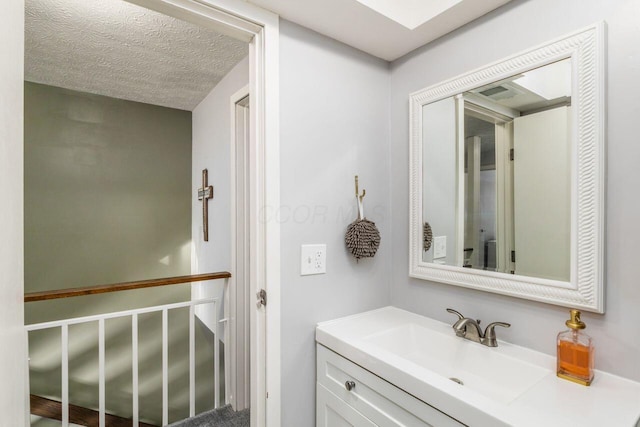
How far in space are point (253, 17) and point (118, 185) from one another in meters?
2.52

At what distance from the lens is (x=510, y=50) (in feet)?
3.77

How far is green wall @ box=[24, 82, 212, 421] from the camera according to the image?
2686mm

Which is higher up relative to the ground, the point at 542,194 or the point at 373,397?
the point at 542,194

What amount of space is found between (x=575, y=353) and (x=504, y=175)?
60cm

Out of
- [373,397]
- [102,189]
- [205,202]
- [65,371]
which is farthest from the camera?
[102,189]

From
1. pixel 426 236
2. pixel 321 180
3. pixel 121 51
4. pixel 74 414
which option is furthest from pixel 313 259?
pixel 74 414

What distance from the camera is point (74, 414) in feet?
8.83

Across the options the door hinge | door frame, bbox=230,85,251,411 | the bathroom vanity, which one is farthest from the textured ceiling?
the bathroom vanity

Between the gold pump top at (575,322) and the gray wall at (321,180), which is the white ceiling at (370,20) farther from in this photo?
the gold pump top at (575,322)

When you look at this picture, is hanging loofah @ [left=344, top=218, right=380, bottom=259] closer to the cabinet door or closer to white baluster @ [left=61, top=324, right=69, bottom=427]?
the cabinet door

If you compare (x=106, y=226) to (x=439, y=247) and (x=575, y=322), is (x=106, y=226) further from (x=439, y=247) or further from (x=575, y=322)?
(x=575, y=322)

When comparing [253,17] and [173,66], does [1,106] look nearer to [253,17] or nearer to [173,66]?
[253,17]

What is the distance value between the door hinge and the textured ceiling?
1.56 metres

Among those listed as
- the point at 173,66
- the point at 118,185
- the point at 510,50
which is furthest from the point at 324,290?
the point at 118,185
